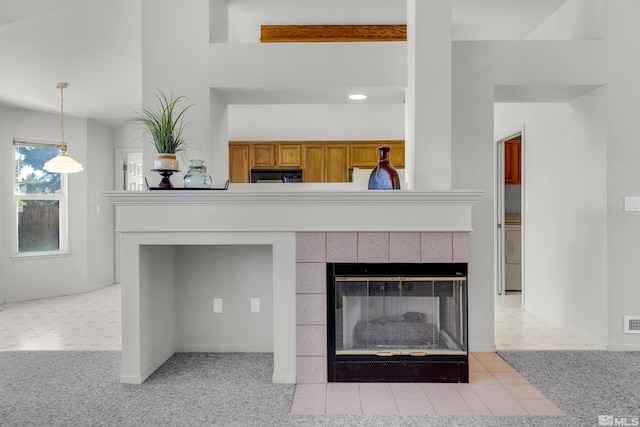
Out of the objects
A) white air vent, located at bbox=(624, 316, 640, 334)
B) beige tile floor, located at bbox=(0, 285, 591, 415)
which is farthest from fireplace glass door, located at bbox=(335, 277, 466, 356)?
white air vent, located at bbox=(624, 316, 640, 334)

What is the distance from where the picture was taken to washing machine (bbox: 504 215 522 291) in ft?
17.9

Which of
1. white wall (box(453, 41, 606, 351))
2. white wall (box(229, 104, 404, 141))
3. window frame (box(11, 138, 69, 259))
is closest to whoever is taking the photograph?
white wall (box(453, 41, 606, 351))

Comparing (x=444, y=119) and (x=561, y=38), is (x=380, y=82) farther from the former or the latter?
(x=561, y=38)

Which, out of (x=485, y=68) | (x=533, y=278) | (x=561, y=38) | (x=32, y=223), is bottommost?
(x=533, y=278)

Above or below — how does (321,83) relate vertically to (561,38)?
below

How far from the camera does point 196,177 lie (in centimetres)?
271

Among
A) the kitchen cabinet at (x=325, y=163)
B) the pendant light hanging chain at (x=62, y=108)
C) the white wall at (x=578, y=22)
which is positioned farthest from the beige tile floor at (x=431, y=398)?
the kitchen cabinet at (x=325, y=163)

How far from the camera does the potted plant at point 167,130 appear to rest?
2.67 m

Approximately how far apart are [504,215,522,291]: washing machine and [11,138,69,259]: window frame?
18.4ft

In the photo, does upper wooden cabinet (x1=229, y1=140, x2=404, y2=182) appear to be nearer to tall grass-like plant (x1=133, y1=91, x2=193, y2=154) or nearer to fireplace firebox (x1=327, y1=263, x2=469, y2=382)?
tall grass-like plant (x1=133, y1=91, x2=193, y2=154)

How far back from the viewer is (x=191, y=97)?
9.98ft

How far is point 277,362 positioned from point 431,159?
1.61 meters

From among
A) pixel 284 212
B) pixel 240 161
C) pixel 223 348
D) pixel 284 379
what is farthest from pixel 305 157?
pixel 284 379

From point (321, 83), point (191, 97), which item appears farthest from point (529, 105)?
point (191, 97)
